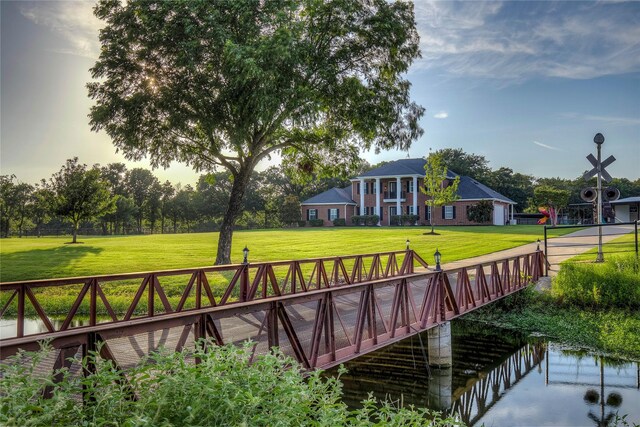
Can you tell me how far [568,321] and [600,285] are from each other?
215 centimetres

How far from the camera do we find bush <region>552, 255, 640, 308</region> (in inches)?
552

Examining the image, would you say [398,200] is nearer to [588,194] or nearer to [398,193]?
[398,193]

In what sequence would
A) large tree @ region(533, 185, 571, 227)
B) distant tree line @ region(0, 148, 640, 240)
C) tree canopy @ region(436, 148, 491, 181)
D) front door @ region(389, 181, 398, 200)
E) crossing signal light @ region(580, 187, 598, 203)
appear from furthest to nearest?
tree canopy @ region(436, 148, 491, 181)
distant tree line @ region(0, 148, 640, 240)
large tree @ region(533, 185, 571, 227)
front door @ region(389, 181, 398, 200)
crossing signal light @ region(580, 187, 598, 203)

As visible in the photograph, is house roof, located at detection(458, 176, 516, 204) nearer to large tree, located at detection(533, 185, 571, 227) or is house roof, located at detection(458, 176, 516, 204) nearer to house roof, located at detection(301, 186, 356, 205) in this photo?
large tree, located at detection(533, 185, 571, 227)

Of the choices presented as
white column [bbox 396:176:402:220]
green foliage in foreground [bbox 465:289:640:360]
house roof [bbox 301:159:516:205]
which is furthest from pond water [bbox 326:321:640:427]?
white column [bbox 396:176:402:220]

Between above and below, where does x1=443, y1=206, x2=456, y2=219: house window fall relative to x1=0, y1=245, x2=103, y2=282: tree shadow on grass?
above

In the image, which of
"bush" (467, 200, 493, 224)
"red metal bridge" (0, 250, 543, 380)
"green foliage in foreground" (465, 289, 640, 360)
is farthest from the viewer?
"bush" (467, 200, 493, 224)

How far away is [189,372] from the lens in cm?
251

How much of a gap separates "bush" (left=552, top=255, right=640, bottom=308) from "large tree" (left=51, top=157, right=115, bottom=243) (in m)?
31.7

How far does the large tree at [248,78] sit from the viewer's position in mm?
15844

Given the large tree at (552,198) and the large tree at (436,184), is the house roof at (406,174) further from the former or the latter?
the large tree at (436,184)

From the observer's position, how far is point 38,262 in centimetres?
2272

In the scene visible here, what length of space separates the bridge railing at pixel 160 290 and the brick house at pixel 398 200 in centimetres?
2844

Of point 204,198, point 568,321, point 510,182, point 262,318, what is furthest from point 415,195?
point 262,318
